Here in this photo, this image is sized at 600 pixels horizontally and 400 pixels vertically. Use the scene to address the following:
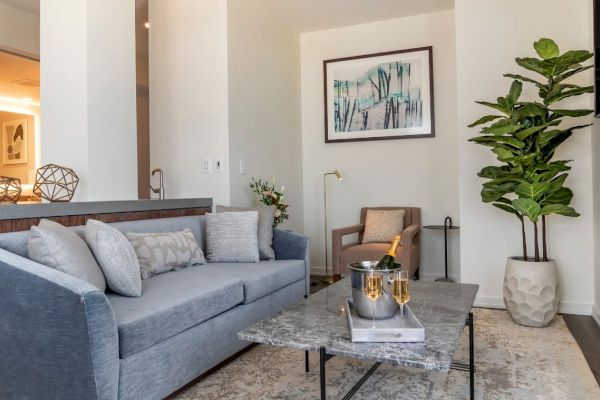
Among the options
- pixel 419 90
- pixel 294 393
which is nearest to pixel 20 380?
pixel 294 393

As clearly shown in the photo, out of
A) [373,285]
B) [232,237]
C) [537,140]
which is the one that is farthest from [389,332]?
[537,140]

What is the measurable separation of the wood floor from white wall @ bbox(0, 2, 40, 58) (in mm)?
5321

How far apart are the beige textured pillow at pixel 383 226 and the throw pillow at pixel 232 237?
1502 mm

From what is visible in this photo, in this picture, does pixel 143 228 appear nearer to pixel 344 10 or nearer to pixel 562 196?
pixel 562 196

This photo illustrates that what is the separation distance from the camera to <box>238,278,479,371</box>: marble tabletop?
1387 millimetres

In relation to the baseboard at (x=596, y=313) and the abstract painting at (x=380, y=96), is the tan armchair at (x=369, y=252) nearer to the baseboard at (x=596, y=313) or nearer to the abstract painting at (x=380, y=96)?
the abstract painting at (x=380, y=96)

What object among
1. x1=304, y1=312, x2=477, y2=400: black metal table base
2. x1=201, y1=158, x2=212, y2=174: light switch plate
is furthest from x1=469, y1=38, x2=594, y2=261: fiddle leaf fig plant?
x1=201, y1=158, x2=212, y2=174: light switch plate

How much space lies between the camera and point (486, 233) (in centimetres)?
348

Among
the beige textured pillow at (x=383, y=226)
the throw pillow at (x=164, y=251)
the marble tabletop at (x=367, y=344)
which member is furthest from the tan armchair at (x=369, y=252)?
the marble tabletop at (x=367, y=344)

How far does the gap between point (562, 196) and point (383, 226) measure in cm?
172

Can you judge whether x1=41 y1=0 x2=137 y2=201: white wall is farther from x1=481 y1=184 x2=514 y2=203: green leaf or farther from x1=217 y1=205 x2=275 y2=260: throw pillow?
x1=481 y1=184 x2=514 y2=203: green leaf

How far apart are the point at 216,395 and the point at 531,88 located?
10.2 feet

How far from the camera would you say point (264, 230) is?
3328 millimetres

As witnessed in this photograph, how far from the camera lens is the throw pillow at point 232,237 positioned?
3.11m
